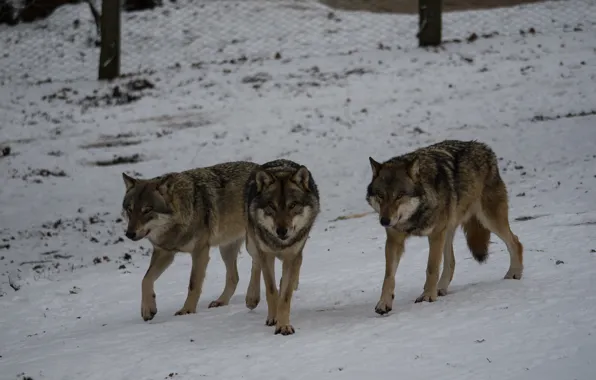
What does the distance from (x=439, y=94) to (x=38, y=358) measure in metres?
12.1

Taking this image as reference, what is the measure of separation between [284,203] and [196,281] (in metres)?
1.56

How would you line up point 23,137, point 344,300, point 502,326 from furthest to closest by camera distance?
point 23,137 → point 344,300 → point 502,326

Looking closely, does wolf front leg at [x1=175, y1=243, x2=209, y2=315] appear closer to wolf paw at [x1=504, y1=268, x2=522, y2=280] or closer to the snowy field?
the snowy field

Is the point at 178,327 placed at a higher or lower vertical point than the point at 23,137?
higher

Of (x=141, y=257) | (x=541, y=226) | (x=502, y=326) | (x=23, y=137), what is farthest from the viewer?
(x=23, y=137)

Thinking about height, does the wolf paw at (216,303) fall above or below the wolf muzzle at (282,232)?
below

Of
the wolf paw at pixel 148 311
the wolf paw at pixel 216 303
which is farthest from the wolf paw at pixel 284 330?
the wolf paw at pixel 216 303

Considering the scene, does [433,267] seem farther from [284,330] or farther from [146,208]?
[146,208]

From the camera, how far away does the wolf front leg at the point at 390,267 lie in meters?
7.15

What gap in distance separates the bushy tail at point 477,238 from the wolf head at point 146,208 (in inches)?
117

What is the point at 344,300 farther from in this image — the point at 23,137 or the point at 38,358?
the point at 23,137

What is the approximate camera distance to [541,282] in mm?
7398

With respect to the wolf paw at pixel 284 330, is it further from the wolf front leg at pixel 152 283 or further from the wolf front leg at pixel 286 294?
the wolf front leg at pixel 152 283

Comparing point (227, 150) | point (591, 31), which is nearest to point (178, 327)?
point (227, 150)
